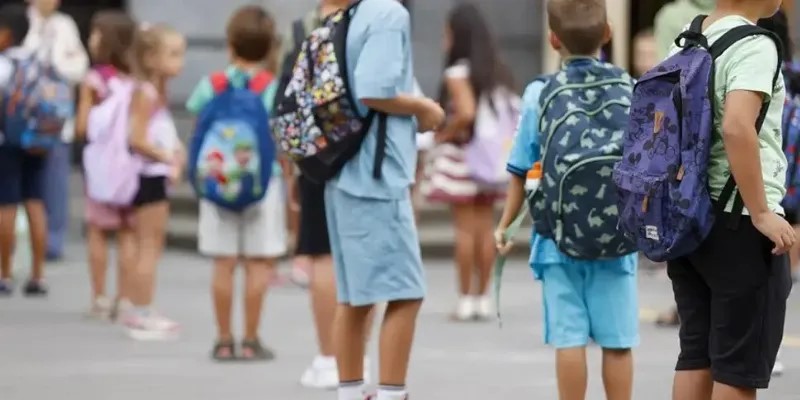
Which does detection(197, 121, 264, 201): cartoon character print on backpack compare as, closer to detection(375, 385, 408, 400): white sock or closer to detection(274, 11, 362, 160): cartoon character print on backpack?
detection(274, 11, 362, 160): cartoon character print on backpack

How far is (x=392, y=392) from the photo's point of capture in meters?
6.60

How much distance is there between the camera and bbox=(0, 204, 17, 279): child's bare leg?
1124 centimetres

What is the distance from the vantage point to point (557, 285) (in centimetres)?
618

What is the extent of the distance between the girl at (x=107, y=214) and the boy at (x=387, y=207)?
135 inches

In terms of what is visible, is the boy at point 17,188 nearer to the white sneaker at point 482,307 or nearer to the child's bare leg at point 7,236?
the child's bare leg at point 7,236

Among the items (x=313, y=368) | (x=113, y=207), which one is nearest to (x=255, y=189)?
(x=313, y=368)

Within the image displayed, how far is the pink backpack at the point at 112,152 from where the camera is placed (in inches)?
377

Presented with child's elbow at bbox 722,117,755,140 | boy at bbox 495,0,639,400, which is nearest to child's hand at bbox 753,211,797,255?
child's elbow at bbox 722,117,755,140

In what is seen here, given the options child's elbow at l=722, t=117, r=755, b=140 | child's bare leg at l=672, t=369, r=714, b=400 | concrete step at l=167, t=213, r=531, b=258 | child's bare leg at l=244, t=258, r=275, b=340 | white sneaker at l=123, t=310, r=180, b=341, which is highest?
child's elbow at l=722, t=117, r=755, b=140

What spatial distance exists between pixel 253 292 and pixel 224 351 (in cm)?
33

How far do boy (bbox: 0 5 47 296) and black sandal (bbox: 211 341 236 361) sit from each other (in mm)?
2945

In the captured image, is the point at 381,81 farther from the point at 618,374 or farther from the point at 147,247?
the point at 147,247

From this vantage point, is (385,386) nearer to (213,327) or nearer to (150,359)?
(150,359)

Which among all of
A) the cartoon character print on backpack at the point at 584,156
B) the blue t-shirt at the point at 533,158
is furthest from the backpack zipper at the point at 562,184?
the blue t-shirt at the point at 533,158
